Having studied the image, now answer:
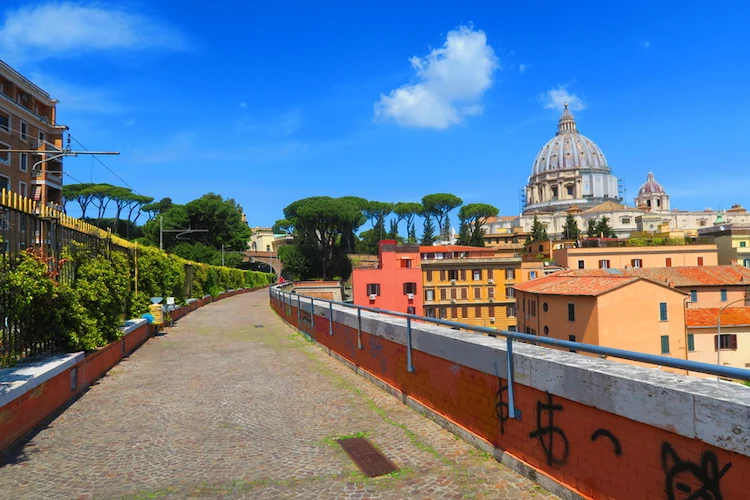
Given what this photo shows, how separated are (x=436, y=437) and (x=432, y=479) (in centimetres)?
112

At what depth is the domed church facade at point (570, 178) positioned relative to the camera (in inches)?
5517

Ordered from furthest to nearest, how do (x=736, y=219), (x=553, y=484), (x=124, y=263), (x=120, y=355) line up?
(x=736, y=219) → (x=124, y=263) → (x=120, y=355) → (x=553, y=484)

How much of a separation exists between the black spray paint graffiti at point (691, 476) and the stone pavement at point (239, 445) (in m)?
1.18

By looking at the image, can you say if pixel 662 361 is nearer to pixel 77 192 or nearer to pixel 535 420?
pixel 535 420

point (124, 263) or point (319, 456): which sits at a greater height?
point (124, 263)

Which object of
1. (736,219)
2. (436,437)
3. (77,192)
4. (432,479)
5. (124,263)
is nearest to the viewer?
(432,479)

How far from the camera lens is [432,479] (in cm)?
437

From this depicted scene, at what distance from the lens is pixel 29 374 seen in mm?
5871

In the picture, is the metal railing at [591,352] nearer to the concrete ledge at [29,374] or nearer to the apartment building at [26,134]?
the concrete ledge at [29,374]

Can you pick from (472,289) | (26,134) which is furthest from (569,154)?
(26,134)

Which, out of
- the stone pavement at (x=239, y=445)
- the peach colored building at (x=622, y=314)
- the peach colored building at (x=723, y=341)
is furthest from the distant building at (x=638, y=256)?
the stone pavement at (x=239, y=445)

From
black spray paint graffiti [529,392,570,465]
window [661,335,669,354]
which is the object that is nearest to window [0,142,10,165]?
black spray paint graffiti [529,392,570,465]

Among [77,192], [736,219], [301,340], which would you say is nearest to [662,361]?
[301,340]

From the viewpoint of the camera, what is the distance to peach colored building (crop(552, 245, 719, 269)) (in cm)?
Answer: 6053
